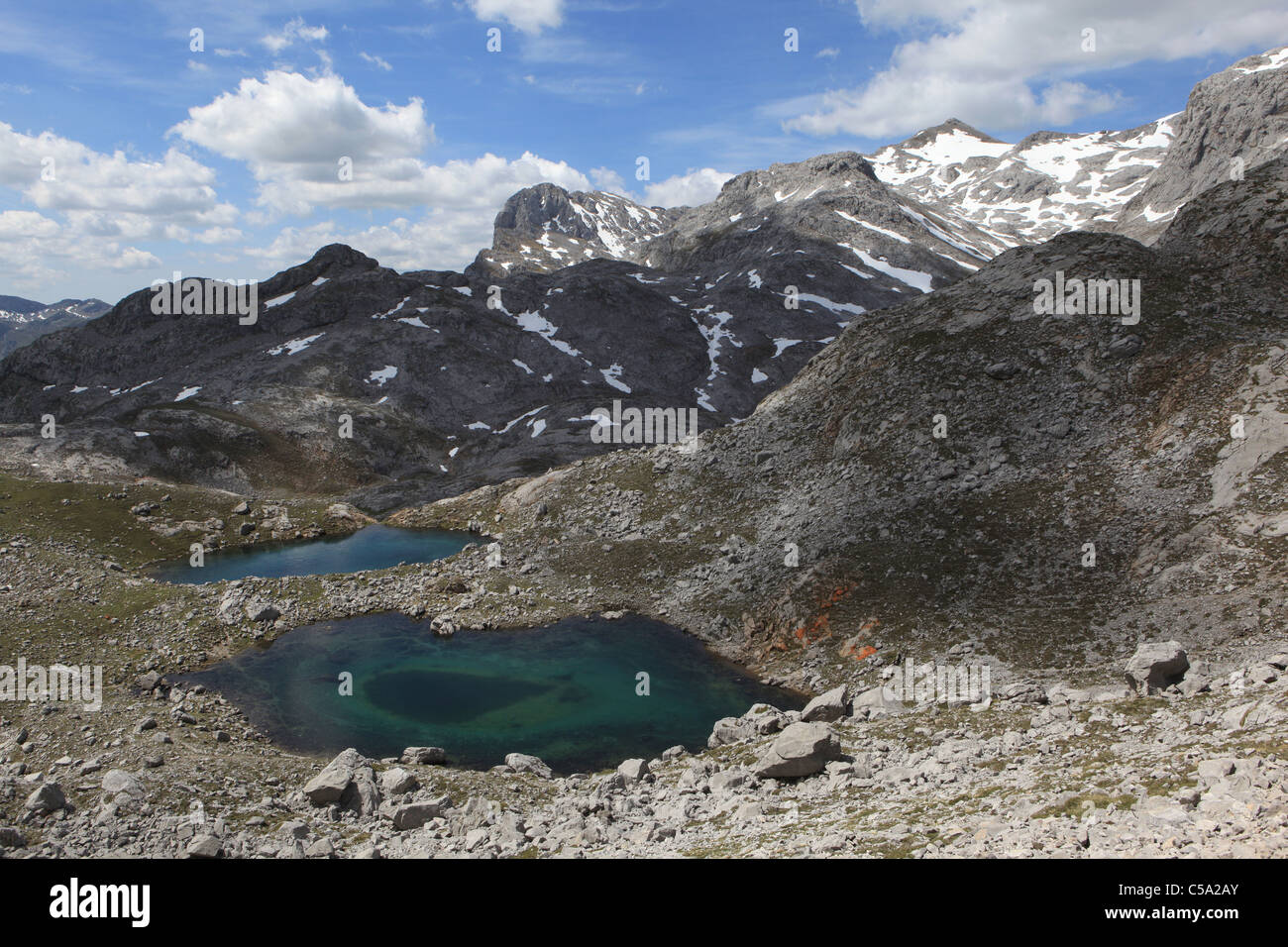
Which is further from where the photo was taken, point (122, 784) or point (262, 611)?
point (262, 611)

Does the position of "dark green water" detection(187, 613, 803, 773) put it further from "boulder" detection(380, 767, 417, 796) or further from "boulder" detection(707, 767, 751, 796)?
"boulder" detection(707, 767, 751, 796)

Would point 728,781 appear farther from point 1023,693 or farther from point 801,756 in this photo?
point 1023,693

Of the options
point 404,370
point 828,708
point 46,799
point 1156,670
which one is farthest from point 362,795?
point 404,370

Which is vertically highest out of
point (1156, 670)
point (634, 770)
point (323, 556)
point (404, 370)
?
point (404, 370)

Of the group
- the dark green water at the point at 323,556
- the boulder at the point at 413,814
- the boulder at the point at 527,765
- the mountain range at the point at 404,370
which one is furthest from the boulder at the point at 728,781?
the mountain range at the point at 404,370

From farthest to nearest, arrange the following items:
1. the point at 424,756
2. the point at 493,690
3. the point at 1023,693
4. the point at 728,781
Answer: the point at 493,690 < the point at 424,756 < the point at 1023,693 < the point at 728,781
